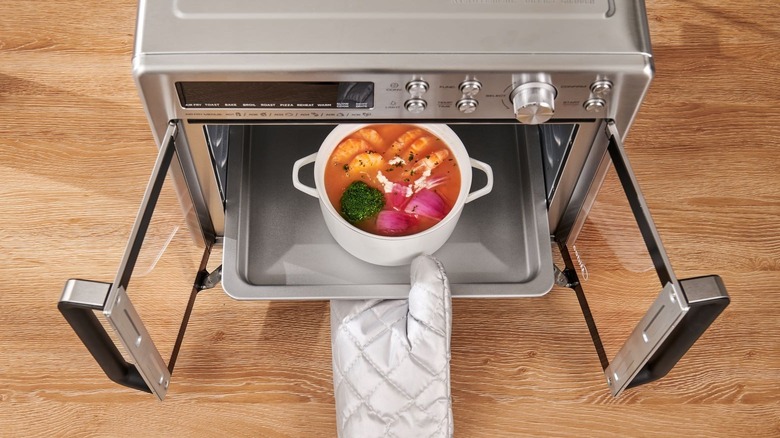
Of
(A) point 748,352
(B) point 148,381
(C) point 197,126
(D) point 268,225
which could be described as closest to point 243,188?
(D) point 268,225

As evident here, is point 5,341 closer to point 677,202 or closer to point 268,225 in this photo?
point 268,225

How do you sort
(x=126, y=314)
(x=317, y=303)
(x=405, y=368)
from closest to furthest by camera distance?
(x=126, y=314) → (x=405, y=368) → (x=317, y=303)

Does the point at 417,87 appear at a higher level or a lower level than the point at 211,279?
higher

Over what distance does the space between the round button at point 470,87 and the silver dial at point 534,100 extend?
4cm

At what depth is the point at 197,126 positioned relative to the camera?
93cm

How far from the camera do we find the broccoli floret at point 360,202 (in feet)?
3.33

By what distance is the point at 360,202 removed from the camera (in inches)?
39.9

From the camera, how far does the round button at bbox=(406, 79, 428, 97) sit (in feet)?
2.81

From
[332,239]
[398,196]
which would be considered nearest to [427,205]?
[398,196]

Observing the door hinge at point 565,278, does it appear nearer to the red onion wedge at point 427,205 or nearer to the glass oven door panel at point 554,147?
the glass oven door panel at point 554,147

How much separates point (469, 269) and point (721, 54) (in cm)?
67

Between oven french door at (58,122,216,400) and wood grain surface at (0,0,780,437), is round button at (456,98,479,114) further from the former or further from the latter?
oven french door at (58,122,216,400)

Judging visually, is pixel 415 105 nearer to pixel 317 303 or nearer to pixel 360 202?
pixel 360 202

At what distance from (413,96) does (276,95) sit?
15cm
